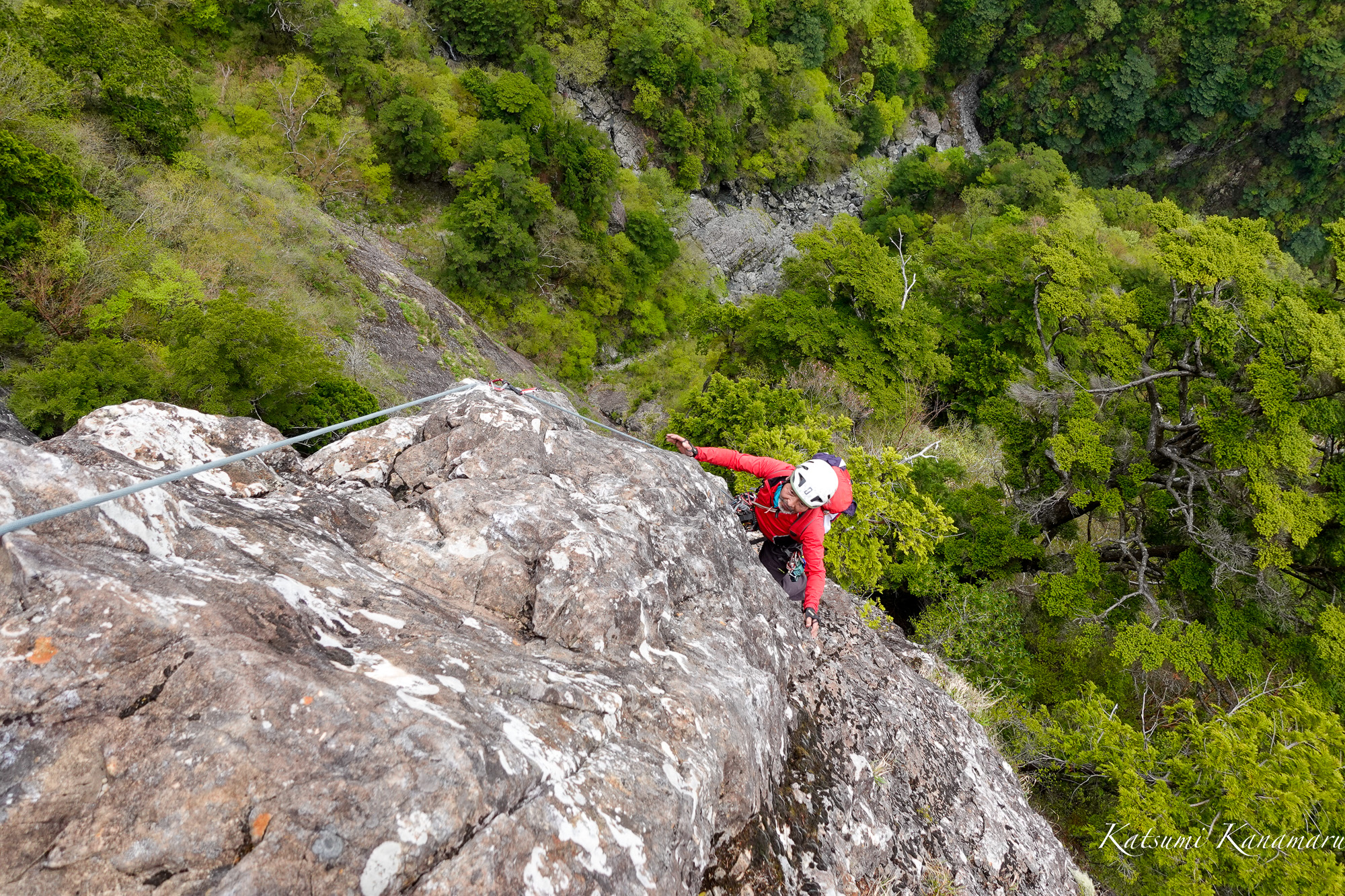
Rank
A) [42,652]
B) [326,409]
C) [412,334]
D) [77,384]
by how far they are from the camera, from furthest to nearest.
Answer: [412,334], [326,409], [77,384], [42,652]

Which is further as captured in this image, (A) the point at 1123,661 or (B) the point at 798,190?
(B) the point at 798,190

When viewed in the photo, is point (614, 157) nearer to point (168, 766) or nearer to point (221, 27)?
point (221, 27)

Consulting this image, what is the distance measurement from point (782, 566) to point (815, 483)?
1507 mm

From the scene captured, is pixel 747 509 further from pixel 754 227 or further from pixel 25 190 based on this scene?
pixel 754 227

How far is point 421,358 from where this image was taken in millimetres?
15930

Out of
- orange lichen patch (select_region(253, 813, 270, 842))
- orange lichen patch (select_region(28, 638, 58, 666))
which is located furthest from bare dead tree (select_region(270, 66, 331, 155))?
orange lichen patch (select_region(253, 813, 270, 842))

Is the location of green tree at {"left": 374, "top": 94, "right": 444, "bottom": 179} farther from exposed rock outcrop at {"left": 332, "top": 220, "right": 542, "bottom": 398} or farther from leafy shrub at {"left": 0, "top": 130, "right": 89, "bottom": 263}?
leafy shrub at {"left": 0, "top": 130, "right": 89, "bottom": 263}

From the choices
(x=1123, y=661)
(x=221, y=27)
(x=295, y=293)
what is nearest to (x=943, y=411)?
(x=1123, y=661)

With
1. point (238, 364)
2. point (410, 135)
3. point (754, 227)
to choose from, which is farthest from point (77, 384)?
point (754, 227)

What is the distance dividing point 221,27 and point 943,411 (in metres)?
27.1

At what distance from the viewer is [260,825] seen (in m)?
2.05

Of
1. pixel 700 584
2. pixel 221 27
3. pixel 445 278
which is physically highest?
pixel 221 27

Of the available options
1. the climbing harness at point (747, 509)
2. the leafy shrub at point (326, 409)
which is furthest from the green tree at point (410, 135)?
the climbing harness at point (747, 509)

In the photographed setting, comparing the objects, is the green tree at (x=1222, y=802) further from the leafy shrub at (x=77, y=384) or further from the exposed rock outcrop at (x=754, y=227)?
the exposed rock outcrop at (x=754, y=227)
